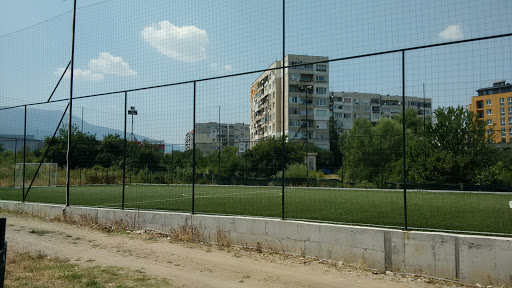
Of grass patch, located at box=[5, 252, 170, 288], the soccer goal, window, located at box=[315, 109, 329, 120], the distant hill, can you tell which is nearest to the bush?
the distant hill

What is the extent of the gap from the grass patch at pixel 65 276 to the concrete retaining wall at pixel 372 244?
99.9 inches

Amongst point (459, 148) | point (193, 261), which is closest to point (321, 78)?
point (459, 148)

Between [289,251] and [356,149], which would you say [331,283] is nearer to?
[289,251]

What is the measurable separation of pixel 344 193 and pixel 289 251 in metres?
10.5

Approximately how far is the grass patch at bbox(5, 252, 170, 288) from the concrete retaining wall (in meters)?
2.54

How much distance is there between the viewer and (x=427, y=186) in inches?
598

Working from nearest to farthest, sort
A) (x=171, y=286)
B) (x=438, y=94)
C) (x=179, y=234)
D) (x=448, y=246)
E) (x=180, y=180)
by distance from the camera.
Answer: (x=171, y=286) → (x=448, y=246) → (x=438, y=94) → (x=179, y=234) → (x=180, y=180)

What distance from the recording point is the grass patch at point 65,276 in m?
4.90

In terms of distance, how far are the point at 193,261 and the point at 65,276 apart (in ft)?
6.60

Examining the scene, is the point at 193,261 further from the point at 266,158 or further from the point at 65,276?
the point at 266,158

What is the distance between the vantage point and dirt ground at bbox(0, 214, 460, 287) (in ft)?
17.1

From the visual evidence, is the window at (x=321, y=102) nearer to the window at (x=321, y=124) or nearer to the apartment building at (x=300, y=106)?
the apartment building at (x=300, y=106)

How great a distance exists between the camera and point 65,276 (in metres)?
5.23

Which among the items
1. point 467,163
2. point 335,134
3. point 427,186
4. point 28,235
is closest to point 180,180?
point 28,235
